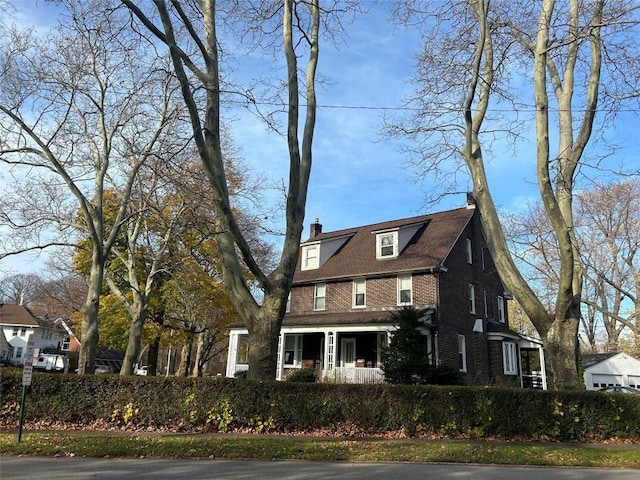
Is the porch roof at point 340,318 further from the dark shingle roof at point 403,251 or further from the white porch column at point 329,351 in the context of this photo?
the dark shingle roof at point 403,251

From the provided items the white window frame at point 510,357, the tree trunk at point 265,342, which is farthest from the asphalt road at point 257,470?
the white window frame at point 510,357

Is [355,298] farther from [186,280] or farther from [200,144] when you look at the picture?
[200,144]

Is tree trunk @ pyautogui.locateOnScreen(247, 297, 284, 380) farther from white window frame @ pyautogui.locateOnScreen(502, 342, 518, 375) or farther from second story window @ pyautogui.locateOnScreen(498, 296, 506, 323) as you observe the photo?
second story window @ pyautogui.locateOnScreen(498, 296, 506, 323)

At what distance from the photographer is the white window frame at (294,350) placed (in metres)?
24.8

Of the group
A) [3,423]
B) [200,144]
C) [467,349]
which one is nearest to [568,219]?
[200,144]

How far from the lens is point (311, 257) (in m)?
27.3

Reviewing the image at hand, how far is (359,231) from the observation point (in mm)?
28625

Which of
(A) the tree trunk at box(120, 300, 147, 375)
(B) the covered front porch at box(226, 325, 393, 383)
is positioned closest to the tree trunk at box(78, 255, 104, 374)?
(A) the tree trunk at box(120, 300, 147, 375)

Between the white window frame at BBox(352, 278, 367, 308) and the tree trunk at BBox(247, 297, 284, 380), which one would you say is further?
the white window frame at BBox(352, 278, 367, 308)

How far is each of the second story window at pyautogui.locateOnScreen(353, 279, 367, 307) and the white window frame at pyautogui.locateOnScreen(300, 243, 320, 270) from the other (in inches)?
133

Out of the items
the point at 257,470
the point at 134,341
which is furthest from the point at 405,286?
the point at 257,470

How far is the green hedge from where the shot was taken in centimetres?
1064

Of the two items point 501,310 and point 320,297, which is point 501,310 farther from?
point 320,297

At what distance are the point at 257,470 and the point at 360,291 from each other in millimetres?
17284
